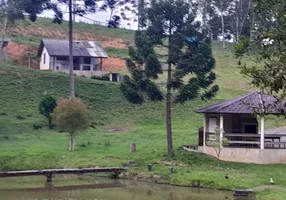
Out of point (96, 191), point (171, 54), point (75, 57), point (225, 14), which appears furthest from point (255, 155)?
point (225, 14)

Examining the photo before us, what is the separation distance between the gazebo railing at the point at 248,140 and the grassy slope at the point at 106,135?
1.80 m

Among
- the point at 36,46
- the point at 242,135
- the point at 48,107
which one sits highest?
the point at 36,46

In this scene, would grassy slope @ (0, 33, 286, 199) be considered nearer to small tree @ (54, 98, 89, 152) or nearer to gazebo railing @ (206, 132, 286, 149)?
small tree @ (54, 98, 89, 152)

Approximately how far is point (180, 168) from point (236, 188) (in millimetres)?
4845

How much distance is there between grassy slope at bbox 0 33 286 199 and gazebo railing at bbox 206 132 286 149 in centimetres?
180

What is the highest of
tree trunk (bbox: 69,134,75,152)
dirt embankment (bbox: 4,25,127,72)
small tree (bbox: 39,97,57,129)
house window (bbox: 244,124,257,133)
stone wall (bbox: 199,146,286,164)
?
dirt embankment (bbox: 4,25,127,72)

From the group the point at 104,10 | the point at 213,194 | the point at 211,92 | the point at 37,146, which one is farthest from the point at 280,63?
the point at 104,10

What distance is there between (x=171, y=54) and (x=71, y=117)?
6916 millimetres

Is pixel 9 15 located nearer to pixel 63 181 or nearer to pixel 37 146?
pixel 37 146

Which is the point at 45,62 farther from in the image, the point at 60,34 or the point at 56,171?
the point at 56,171

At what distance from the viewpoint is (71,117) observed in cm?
3850

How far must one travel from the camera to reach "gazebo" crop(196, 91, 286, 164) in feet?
117

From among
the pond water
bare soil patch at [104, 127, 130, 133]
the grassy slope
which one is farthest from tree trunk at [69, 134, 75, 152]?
bare soil patch at [104, 127, 130, 133]

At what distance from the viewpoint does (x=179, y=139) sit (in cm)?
4412
